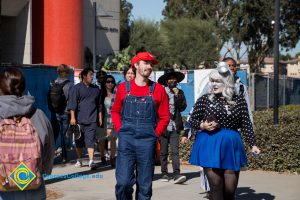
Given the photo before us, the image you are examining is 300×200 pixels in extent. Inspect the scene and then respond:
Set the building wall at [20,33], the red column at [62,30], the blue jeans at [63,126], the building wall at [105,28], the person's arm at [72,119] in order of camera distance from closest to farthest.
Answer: the person's arm at [72,119] → the blue jeans at [63,126] → the building wall at [20,33] → the red column at [62,30] → the building wall at [105,28]

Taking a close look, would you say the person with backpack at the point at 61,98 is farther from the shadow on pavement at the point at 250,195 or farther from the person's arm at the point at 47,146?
the person's arm at the point at 47,146

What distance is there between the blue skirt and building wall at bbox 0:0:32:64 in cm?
2039

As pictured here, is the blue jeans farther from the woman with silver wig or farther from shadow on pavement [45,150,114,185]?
the woman with silver wig

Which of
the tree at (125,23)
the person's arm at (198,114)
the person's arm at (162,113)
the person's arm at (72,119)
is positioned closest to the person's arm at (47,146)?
the person's arm at (162,113)

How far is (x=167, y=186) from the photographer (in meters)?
8.86

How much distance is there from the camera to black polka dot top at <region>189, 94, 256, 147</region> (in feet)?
19.7

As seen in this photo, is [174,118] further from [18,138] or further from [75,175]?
[18,138]

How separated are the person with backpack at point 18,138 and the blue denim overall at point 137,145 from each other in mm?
1523

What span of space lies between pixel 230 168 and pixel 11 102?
2427mm

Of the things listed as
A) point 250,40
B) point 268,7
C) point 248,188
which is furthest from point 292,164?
point 250,40

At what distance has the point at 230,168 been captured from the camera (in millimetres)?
5980

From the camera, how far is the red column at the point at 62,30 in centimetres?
2597

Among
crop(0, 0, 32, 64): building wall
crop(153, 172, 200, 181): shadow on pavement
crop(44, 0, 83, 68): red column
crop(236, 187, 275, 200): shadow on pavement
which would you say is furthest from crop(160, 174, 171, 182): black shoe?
crop(44, 0, 83, 68): red column

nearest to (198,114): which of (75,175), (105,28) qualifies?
(75,175)
